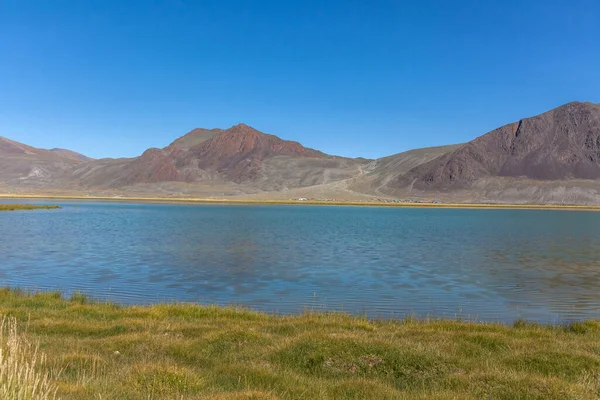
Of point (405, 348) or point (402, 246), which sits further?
point (402, 246)

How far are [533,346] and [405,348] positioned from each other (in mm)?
3874

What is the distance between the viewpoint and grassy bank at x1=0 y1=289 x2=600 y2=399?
977 cm

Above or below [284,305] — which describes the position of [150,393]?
above

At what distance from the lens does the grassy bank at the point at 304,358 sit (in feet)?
32.1

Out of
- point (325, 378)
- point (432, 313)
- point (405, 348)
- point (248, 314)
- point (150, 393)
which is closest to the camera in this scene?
point (150, 393)

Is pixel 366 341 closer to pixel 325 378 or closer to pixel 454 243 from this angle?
pixel 325 378

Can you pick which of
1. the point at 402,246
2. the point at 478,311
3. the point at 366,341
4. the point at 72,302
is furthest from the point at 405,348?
the point at 402,246

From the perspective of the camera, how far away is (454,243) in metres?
53.5

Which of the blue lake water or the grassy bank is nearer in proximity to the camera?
the grassy bank

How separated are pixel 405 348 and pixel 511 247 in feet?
135

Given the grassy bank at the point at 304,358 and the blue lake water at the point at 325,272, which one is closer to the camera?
the grassy bank at the point at 304,358

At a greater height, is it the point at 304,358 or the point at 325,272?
the point at 304,358

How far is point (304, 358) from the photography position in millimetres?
12156

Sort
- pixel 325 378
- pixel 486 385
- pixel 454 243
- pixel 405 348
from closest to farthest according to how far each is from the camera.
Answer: pixel 486 385 < pixel 325 378 < pixel 405 348 < pixel 454 243
